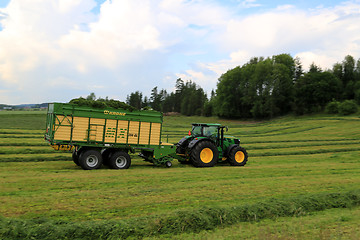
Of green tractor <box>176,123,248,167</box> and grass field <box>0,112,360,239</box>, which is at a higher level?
green tractor <box>176,123,248,167</box>

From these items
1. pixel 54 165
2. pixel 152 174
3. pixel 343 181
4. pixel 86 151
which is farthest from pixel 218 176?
pixel 54 165

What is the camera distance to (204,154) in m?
15.3

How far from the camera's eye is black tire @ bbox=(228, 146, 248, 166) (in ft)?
51.8

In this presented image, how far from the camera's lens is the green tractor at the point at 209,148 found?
15109mm

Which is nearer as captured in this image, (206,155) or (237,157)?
(206,155)

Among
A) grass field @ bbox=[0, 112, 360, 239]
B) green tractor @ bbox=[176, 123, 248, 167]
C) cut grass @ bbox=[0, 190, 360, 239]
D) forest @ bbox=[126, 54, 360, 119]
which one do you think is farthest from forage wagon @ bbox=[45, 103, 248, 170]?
forest @ bbox=[126, 54, 360, 119]

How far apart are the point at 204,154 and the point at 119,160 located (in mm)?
4423

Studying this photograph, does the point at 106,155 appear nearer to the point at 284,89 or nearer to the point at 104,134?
the point at 104,134

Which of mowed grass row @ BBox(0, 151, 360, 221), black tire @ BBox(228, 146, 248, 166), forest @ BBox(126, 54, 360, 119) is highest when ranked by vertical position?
forest @ BBox(126, 54, 360, 119)

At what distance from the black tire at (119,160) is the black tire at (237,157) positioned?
5651 millimetres

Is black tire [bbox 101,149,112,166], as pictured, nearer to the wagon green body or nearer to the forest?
the wagon green body

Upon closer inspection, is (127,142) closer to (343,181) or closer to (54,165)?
(54,165)

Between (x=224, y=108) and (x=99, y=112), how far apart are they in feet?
234

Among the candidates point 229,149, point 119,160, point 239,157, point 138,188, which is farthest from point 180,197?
point 239,157
